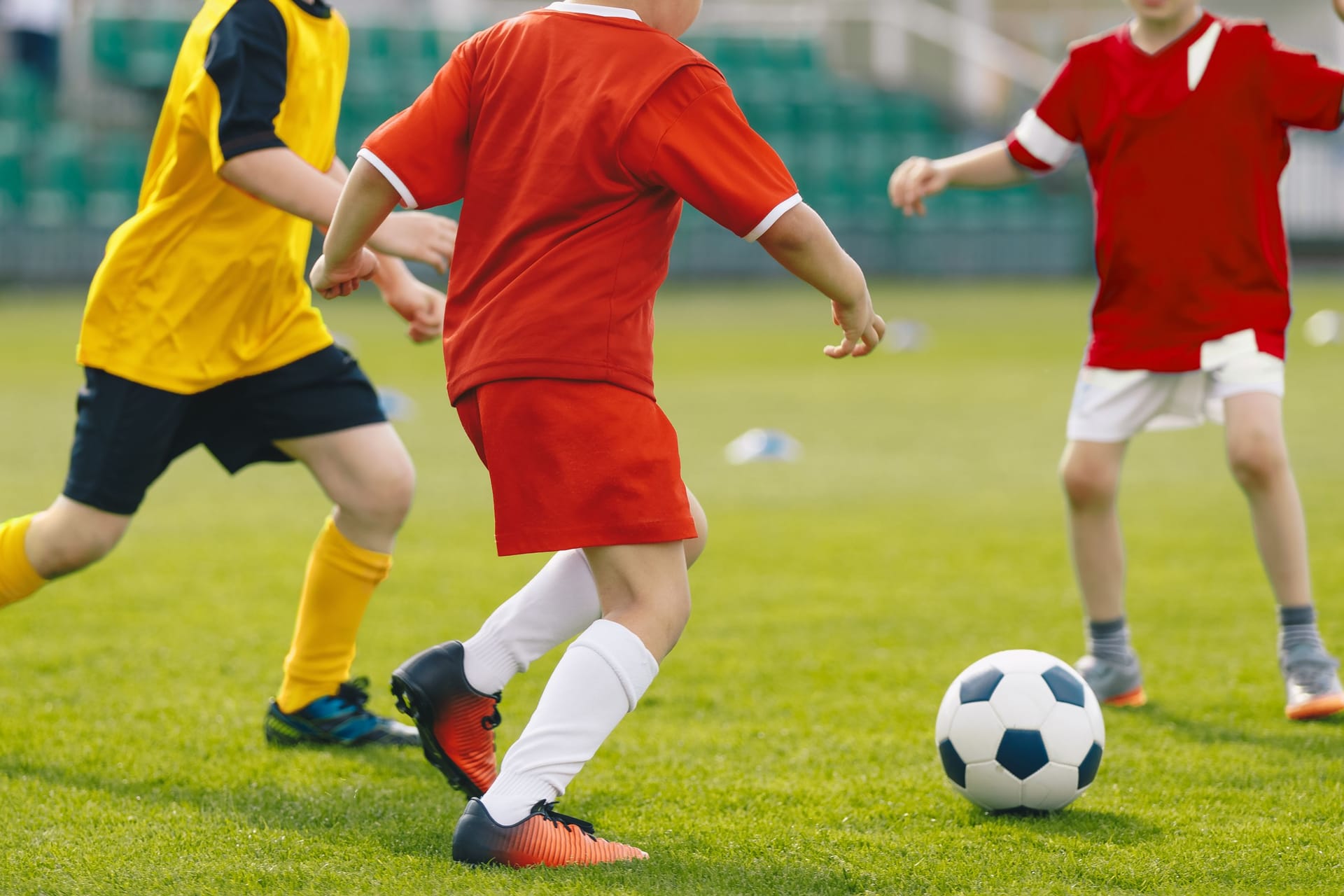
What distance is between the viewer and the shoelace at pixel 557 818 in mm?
2566

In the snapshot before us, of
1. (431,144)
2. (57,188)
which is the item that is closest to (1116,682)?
(431,144)

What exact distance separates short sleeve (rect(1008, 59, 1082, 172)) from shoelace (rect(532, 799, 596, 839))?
2.14 metres

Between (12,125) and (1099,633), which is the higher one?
(1099,633)

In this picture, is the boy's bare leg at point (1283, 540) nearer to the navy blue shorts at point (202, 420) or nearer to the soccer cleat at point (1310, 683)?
the soccer cleat at point (1310, 683)

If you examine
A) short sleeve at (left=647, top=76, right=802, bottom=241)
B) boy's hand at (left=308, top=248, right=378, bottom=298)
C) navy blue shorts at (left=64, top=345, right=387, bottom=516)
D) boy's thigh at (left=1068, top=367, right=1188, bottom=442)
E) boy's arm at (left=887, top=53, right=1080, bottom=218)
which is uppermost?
short sleeve at (left=647, top=76, right=802, bottom=241)

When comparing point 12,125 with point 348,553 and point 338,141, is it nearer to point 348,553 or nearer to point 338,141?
point 338,141

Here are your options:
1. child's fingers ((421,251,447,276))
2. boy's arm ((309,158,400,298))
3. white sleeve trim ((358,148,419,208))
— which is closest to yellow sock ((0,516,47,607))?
boy's arm ((309,158,400,298))

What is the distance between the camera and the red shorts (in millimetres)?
2566

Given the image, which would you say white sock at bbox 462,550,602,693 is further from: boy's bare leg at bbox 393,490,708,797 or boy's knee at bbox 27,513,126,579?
boy's knee at bbox 27,513,126,579

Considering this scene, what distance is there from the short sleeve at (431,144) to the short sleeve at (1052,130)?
5.83 feet

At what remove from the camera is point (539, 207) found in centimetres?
258

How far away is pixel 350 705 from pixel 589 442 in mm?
1236

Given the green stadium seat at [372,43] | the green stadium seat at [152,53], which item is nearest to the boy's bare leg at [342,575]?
the green stadium seat at [152,53]

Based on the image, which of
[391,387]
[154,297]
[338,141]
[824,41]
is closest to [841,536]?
[154,297]
